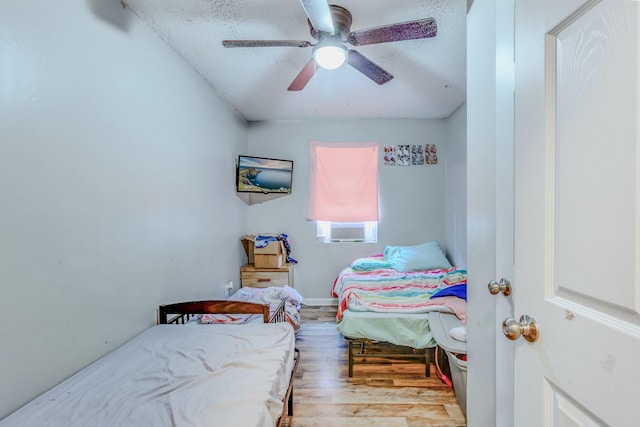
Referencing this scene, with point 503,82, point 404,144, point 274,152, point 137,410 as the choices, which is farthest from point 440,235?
point 137,410

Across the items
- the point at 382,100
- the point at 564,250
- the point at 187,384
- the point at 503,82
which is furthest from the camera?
the point at 382,100

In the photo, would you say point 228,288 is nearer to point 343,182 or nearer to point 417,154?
point 343,182

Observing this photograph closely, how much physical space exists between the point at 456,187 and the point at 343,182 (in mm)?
1403

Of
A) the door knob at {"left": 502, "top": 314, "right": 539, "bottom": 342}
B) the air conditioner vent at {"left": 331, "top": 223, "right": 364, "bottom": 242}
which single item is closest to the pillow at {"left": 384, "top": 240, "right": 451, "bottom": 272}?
the air conditioner vent at {"left": 331, "top": 223, "right": 364, "bottom": 242}

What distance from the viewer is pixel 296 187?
13.5 feet

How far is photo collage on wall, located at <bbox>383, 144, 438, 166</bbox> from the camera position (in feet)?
13.2

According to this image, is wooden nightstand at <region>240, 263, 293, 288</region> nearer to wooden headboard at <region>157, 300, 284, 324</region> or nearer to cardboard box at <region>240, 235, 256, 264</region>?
cardboard box at <region>240, 235, 256, 264</region>

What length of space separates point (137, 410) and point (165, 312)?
934mm

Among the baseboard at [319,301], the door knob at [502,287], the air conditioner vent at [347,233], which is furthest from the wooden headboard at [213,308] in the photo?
the air conditioner vent at [347,233]

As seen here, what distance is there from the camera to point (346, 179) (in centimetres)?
404

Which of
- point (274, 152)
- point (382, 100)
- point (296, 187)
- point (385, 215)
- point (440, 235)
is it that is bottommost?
point (440, 235)

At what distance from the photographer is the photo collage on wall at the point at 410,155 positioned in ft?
13.2

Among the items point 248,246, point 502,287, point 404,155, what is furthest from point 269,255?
point 502,287

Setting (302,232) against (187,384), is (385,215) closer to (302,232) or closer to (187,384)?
(302,232)
